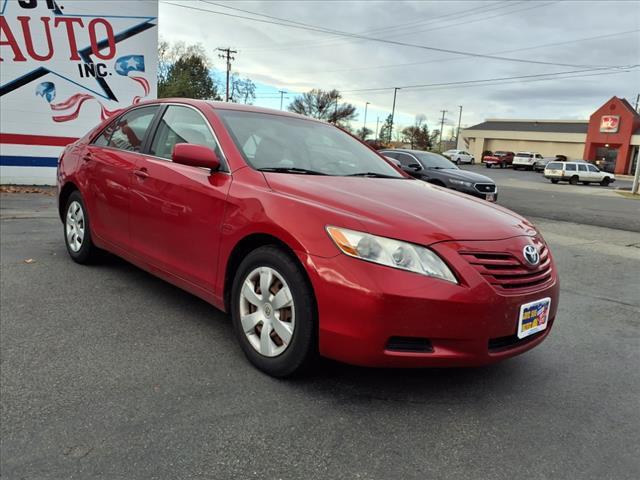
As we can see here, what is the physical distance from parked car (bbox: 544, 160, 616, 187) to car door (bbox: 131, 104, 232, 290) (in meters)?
35.4

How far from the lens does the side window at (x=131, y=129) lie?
4305 mm

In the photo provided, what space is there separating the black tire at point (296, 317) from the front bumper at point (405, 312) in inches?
2.8

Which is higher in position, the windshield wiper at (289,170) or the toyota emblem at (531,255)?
the windshield wiper at (289,170)

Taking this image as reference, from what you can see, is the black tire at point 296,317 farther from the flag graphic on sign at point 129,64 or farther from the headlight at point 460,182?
the flag graphic on sign at point 129,64

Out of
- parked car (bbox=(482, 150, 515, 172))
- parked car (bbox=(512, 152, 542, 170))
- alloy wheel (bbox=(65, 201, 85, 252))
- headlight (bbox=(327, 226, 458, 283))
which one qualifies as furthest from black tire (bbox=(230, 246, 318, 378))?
parked car (bbox=(482, 150, 515, 172))

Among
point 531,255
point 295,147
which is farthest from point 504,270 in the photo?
point 295,147

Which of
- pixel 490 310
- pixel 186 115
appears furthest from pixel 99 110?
pixel 490 310

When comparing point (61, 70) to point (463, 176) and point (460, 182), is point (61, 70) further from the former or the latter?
point (463, 176)

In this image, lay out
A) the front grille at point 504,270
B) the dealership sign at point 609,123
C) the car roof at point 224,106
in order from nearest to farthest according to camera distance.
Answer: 1. the front grille at point 504,270
2. the car roof at point 224,106
3. the dealership sign at point 609,123

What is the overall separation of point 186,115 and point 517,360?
2.97m

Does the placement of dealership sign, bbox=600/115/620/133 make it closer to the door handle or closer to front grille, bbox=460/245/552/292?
front grille, bbox=460/245/552/292

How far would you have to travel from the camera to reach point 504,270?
106 inches

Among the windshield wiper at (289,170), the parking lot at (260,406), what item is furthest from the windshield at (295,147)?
the parking lot at (260,406)

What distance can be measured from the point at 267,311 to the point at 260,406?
0.52 metres
